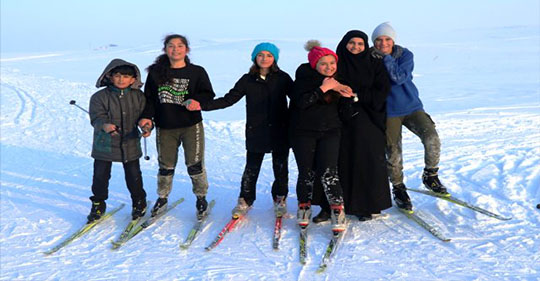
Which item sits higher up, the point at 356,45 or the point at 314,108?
the point at 356,45

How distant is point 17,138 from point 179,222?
5.92m

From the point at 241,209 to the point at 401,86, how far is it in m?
1.87

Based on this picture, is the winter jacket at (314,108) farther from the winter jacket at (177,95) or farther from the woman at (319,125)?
the winter jacket at (177,95)

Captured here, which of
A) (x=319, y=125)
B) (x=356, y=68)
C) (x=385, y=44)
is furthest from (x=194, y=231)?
(x=385, y=44)

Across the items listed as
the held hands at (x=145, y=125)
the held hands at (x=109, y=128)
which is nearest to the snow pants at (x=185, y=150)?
the held hands at (x=145, y=125)

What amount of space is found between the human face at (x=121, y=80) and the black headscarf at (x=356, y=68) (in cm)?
192

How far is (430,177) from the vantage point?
470cm

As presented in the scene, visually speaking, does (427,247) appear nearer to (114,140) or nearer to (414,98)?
(414,98)

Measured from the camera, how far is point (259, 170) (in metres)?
4.70

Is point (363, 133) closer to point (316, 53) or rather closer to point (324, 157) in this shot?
point (324, 157)

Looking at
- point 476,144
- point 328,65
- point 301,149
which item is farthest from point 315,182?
point 476,144

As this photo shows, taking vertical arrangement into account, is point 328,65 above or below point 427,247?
above

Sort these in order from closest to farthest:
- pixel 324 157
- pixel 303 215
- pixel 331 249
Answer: pixel 331 249 < pixel 324 157 < pixel 303 215

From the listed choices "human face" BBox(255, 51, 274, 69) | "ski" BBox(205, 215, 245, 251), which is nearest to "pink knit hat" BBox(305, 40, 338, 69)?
"human face" BBox(255, 51, 274, 69)
